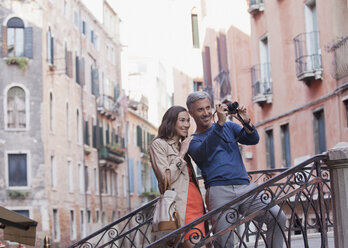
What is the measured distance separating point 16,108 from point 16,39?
3.05 m

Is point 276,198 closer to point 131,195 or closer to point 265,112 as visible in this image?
point 265,112

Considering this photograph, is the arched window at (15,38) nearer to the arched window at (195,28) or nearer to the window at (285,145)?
the arched window at (195,28)

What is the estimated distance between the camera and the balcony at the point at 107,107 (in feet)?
148

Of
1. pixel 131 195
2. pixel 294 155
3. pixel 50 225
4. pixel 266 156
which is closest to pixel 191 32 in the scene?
pixel 50 225

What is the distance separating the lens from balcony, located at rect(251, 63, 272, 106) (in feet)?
72.3

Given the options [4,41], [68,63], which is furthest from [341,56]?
[68,63]

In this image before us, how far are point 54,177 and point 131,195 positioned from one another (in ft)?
57.8

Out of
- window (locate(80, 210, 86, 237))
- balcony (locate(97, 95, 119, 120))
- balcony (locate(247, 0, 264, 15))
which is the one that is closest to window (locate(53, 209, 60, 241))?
window (locate(80, 210, 86, 237))

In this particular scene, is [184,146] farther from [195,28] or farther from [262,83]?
[195,28]

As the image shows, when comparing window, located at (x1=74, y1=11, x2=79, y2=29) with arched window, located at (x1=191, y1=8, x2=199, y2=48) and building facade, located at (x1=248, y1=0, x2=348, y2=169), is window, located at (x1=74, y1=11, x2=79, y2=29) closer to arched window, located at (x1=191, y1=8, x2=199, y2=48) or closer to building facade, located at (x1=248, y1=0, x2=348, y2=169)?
arched window, located at (x1=191, y1=8, x2=199, y2=48)

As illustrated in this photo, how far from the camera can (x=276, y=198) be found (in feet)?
21.3

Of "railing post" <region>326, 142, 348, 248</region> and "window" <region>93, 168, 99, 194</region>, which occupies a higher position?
"window" <region>93, 168, 99, 194</region>

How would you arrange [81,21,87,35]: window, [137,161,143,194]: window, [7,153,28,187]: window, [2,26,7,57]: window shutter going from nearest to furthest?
1. [7,153,28,187]: window
2. [2,26,7,57]: window shutter
3. [81,21,87,35]: window
4. [137,161,143,194]: window

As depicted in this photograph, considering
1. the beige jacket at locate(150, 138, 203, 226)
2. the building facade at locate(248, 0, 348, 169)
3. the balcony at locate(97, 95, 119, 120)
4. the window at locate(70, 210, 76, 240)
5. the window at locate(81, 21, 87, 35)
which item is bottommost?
the window at locate(70, 210, 76, 240)
